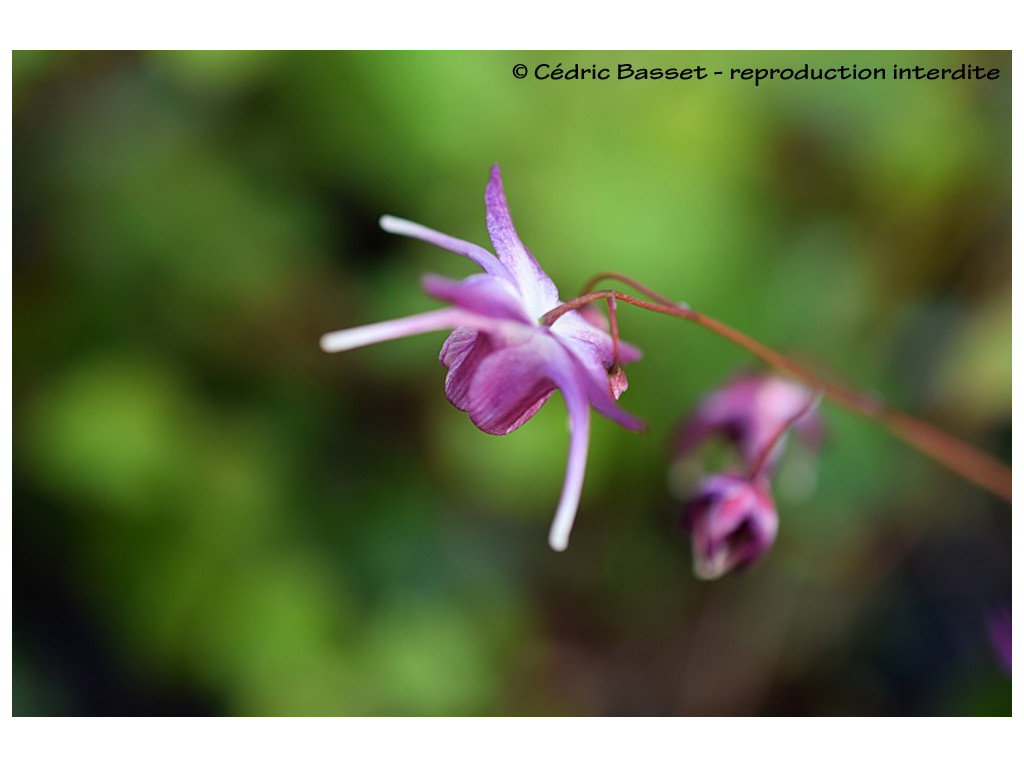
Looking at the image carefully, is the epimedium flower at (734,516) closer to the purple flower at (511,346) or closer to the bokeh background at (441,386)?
the purple flower at (511,346)

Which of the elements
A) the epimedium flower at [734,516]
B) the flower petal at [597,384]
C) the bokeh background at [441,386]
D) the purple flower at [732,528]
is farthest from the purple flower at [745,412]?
the flower petal at [597,384]

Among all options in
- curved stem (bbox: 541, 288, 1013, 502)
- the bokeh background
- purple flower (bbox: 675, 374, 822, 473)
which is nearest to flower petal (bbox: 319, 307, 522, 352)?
curved stem (bbox: 541, 288, 1013, 502)

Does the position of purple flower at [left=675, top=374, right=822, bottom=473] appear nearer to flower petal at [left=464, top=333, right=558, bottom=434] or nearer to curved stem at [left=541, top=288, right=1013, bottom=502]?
curved stem at [left=541, top=288, right=1013, bottom=502]

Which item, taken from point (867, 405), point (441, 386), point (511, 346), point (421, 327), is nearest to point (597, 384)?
point (511, 346)

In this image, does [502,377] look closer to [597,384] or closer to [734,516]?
[597,384]
